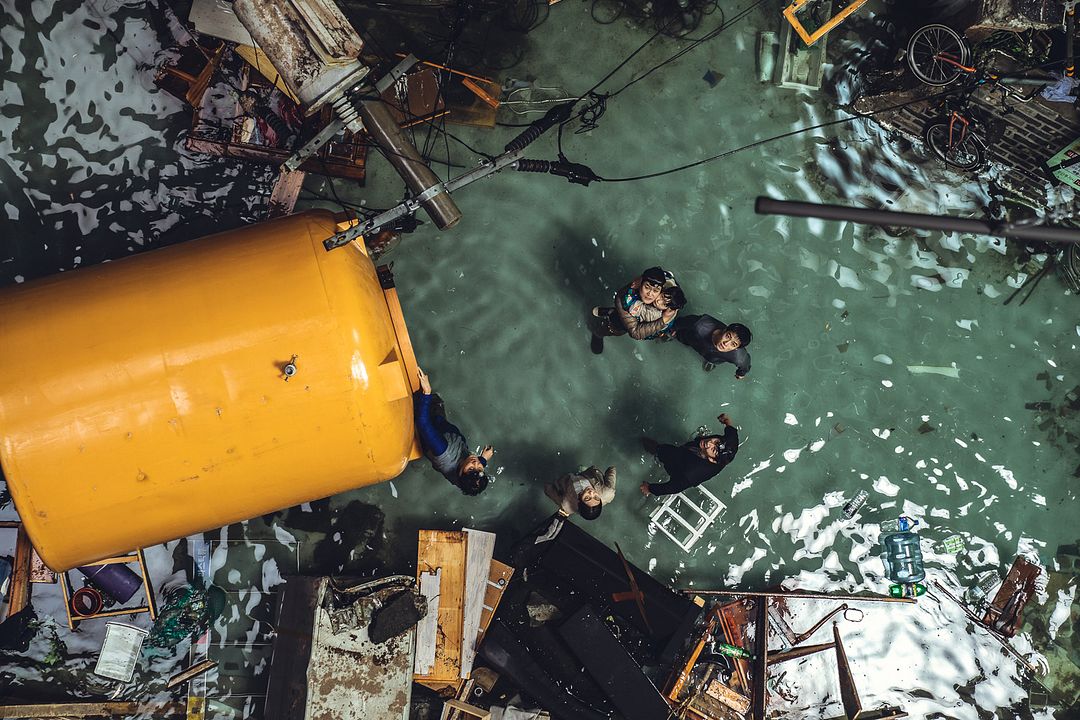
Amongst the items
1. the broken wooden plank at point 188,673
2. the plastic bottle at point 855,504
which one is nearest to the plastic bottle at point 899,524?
the plastic bottle at point 855,504

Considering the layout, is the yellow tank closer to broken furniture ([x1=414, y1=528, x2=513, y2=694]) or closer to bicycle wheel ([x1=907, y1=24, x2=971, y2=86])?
broken furniture ([x1=414, y1=528, x2=513, y2=694])

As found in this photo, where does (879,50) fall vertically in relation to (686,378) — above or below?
above

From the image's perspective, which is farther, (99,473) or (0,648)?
(0,648)

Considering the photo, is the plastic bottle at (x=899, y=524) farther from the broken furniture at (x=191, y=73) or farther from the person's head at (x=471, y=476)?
the broken furniture at (x=191, y=73)

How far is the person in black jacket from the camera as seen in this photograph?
5.58 metres

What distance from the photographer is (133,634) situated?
18.5ft

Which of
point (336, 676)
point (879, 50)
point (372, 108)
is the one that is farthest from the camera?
point (879, 50)

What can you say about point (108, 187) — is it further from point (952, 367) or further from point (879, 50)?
point (952, 367)

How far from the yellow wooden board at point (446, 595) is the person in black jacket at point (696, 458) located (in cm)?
184

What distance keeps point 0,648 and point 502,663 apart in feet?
13.7

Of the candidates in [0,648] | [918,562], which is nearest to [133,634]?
[0,648]

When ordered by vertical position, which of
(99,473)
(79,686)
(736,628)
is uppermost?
(99,473)

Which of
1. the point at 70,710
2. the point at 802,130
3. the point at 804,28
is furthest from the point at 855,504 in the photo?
the point at 70,710

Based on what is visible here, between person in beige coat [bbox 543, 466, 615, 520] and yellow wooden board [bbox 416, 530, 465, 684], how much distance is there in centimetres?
90
